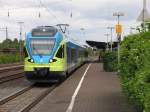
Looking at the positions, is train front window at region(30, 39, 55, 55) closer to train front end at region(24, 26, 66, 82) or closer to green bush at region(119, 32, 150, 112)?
train front end at region(24, 26, 66, 82)

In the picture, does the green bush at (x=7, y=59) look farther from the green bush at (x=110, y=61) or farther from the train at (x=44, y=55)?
the train at (x=44, y=55)

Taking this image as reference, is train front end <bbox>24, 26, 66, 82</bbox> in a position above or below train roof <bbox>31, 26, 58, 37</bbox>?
below

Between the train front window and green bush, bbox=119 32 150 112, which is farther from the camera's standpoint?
the train front window

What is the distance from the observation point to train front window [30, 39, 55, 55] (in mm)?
29578

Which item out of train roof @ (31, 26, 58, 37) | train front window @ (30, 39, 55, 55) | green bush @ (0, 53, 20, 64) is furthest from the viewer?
green bush @ (0, 53, 20, 64)

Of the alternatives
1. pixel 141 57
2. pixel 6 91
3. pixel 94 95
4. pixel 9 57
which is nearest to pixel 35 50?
pixel 6 91

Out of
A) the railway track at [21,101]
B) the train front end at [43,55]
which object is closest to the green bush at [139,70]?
the railway track at [21,101]

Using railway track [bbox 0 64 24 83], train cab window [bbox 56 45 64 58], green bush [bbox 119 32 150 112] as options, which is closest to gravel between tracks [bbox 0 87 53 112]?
green bush [bbox 119 32 150 112]

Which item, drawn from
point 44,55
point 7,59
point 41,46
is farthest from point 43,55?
point 7,59

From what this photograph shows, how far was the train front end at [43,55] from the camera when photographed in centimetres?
2916

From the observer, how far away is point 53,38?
2991cm

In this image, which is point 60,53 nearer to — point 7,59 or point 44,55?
point 44,55

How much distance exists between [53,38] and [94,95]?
287 inches

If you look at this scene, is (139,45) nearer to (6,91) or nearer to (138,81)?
(138,81)
